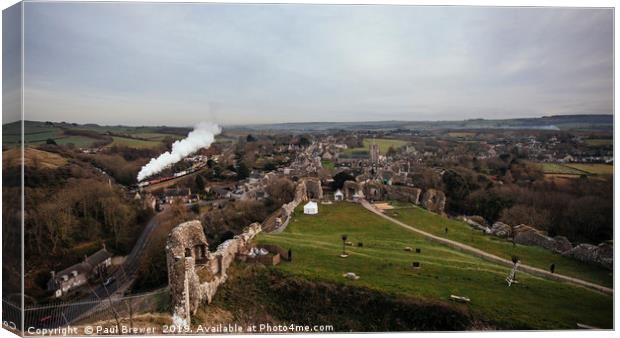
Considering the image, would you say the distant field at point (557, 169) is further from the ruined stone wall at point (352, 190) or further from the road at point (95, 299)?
the road at point (95, 299)

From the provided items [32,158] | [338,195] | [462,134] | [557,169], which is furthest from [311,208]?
[32,158]

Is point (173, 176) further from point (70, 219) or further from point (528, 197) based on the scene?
point (528, 197)

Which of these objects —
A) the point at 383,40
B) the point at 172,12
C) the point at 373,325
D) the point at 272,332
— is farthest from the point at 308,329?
the point at 172,12

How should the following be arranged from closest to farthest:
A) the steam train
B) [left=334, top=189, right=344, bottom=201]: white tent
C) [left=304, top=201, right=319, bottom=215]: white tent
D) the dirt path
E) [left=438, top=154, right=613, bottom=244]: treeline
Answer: the dirt path, [left=438, top=154, right=613, bottom=244]: treeline, the steam train, [left=304, top=201, right=319, bottom=215]: white tent, [left=334, top=189, right=344, bottom=201]: white tent

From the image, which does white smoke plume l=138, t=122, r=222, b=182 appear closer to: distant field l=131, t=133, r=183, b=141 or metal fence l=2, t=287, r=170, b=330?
distant field l=131, t=133, r=183, b=141

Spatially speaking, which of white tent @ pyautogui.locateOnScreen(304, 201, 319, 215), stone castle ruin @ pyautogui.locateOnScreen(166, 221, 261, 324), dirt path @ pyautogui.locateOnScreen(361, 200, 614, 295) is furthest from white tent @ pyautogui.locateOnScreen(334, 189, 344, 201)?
stone castle ruin @ pyautogui.locateOnScreen(166, 221, 261, 324)

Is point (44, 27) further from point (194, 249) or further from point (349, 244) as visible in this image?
point (349, 244)
